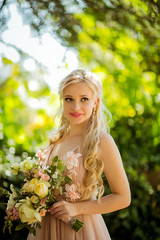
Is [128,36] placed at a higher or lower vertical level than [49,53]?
higher

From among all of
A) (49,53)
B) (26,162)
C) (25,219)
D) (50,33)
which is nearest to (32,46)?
(49,53)

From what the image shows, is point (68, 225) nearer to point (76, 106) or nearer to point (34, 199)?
point (34, 199)

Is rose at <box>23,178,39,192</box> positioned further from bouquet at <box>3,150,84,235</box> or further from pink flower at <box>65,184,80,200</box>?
pink flower at <box>65,184,80,200</box>

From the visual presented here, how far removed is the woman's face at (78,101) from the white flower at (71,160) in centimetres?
25

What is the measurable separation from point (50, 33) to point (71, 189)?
1.70m

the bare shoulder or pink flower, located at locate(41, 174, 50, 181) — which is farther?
the bare shoulder

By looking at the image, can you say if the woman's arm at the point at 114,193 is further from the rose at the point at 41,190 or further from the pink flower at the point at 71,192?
the rose at the point at 41,190

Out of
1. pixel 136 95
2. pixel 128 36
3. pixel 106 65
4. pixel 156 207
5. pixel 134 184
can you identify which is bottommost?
pixel 156 207

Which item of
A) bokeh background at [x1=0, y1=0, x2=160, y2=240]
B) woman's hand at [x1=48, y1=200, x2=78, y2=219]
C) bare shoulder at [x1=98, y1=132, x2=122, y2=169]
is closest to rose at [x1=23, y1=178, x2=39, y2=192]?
woman's hand at [x1=48, y1=200, x2=78, y2=219]

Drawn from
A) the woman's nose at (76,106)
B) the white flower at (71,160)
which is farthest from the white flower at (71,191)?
the woman's nose at (76,106)

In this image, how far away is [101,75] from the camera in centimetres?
462

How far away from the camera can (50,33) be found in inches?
109

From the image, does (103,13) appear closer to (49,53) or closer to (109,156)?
(49,53)

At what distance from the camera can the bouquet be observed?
161 centimetres
